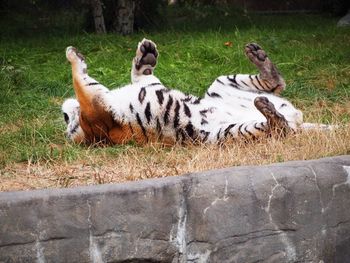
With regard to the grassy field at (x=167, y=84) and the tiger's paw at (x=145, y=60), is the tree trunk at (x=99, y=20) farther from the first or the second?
the tiger's paw at (x=145, y=60)

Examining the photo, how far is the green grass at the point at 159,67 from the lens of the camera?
5633 mm

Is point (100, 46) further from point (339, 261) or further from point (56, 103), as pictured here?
point (339, 261)

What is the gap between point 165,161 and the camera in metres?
4.65

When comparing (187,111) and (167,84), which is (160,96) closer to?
(187,111)

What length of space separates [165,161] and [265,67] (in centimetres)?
155

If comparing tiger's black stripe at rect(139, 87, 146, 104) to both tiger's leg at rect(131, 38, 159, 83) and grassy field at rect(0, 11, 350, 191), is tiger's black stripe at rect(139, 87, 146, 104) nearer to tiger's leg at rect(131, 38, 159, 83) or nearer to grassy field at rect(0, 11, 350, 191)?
tiger's leg at rect(131, 38, 159, 83)

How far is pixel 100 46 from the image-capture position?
350 inches

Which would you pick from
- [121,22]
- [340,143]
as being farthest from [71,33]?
[340,143]

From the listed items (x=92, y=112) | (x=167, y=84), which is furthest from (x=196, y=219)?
(x=167, y=84)

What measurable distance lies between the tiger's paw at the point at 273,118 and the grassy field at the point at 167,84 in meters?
0.08

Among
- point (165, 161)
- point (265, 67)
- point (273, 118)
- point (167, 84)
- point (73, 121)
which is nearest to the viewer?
point (165, 161)

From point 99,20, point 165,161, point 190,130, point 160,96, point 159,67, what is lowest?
point 165,161

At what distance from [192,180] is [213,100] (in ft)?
6.52

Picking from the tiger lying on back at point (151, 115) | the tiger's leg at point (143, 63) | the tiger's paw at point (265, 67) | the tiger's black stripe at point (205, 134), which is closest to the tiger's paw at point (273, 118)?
the tiger lying on back at point (151, 115)
